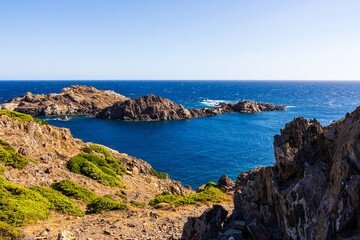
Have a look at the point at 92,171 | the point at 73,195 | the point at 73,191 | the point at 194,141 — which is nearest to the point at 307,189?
the point at 73,195

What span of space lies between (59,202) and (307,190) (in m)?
20.2


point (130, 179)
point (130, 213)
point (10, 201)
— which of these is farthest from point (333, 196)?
point (130, 179)

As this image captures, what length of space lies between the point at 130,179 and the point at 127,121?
8618 cm

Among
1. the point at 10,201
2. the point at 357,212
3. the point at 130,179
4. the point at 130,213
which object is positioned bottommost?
the point at 130,179

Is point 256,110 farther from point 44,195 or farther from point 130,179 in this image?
point 44,195

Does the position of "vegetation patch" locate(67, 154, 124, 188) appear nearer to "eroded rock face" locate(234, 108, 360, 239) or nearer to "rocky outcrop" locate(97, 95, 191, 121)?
"eroded rock face" locate(234, 108, 360, 239)

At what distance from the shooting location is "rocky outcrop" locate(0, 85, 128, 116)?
128 meters

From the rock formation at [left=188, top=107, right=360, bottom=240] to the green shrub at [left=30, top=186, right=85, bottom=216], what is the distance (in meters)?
13.6

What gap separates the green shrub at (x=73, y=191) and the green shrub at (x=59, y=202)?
4.98 ft

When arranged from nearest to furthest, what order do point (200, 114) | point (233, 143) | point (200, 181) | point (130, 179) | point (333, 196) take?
point (333, 196)
point (130, 179)
point (200, 181)
point (233, 143)
point (200, 114)

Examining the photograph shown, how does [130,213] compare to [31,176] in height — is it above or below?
below

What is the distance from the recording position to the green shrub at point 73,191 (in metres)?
23.6

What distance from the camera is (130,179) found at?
35.6 meters

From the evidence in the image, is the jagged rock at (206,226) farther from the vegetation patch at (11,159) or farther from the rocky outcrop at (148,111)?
the rocky outcrop at (148,111)
